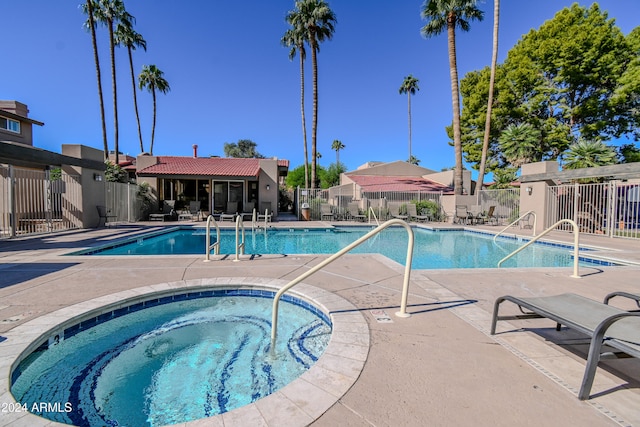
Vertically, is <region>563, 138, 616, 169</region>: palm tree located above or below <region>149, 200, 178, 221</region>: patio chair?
above

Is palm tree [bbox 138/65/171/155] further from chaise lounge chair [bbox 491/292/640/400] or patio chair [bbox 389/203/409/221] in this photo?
chaise lounge chair [bbox 491/292/640/400]

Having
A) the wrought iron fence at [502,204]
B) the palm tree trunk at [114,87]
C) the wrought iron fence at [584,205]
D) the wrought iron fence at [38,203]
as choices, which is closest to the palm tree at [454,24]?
the wrought iron fence at [502,204]

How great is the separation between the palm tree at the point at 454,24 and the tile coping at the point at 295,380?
701 inches

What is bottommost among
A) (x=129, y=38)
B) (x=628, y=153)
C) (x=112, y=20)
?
(x=628, y=153)

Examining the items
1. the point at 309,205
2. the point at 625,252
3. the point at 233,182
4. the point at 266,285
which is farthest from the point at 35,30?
the point at 625,252

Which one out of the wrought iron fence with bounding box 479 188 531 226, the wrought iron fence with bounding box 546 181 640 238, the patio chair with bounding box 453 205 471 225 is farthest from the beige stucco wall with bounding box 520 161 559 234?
the patio chair with bounding box 453 205 471 225

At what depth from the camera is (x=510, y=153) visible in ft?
69.4

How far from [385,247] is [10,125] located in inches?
1119

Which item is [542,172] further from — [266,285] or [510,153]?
[266,285]

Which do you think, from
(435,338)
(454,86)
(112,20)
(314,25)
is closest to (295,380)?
(435,338)

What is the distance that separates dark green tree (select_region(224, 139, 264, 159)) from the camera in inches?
2525

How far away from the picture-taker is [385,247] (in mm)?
11602

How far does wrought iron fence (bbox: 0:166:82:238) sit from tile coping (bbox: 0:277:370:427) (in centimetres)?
Answer: 1003

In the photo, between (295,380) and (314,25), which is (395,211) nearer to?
(314,25)
